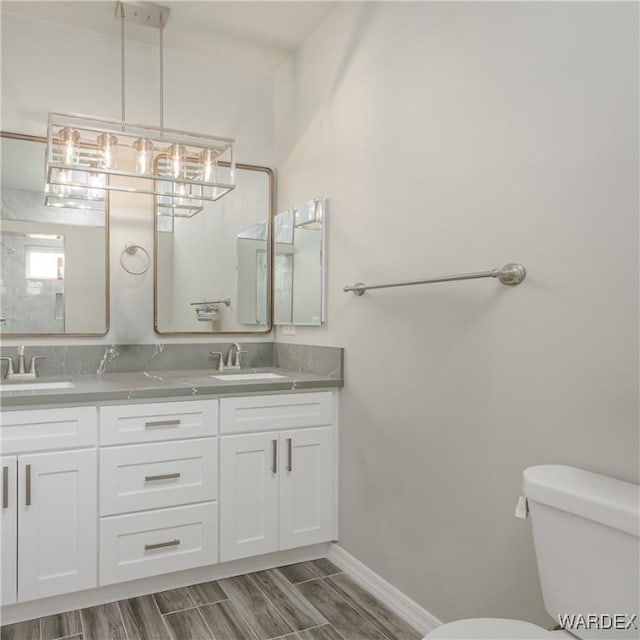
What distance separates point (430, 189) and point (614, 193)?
2.43ft

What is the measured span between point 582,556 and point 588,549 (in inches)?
1.0

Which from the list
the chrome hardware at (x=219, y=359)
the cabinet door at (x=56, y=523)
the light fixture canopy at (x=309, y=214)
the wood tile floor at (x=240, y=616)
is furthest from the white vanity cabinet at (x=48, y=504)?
the light fixture canopy at (x=309, y=214)

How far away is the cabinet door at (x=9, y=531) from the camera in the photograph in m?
1.97

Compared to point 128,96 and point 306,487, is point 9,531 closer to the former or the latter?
point 306,487

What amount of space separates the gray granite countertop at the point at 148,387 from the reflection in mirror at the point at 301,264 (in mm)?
336

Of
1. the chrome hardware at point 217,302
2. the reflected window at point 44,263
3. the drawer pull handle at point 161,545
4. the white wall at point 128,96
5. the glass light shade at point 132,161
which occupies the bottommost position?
the drawer pull handle at point 161,545

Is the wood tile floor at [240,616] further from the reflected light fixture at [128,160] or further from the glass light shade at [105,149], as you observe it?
the glass light shade at [105,149]

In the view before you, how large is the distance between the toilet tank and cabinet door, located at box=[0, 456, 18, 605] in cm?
170

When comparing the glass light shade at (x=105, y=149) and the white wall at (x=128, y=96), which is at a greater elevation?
the white wall at (x=128, y=96)

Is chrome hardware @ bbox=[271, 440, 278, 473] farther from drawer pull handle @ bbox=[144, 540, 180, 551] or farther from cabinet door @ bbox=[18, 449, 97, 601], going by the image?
cabinet door @ bbox=[18, 449, 97, 601]

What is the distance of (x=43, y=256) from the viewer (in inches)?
103

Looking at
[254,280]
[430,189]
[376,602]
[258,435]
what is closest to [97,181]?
[254,280]

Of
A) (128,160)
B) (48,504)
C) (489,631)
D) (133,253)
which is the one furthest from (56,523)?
(128,160)

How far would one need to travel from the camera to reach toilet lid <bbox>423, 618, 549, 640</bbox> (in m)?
1.22
